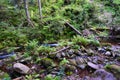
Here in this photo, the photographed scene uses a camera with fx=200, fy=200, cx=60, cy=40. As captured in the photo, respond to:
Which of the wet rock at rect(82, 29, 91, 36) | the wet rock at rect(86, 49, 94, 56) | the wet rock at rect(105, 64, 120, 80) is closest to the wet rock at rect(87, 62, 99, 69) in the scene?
the wet rock at rect(105, 64, 120, 80)

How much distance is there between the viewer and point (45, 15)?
12.8m

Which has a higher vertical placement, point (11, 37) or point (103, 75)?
point (11, 37)

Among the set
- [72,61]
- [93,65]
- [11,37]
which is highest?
[11,37]

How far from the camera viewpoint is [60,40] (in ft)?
34.0

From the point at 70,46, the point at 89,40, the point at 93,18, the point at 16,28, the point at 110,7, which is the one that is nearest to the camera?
the point at 70,46

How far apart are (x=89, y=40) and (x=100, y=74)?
291 centimetres

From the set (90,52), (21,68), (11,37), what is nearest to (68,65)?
(90,52)

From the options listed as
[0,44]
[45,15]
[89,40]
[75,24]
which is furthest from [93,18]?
[0,44]

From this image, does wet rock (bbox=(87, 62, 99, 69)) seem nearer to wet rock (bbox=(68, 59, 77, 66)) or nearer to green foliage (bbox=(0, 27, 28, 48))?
wet rock (bbox=(68, 59, 77, 66))

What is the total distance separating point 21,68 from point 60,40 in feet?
12.2

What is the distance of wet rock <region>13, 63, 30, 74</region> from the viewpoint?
7.02 m

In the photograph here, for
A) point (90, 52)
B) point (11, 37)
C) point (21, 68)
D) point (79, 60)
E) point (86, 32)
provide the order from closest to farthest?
point (21, 68), point (79, 60), point (90, 52), point (11, 37), point (86, 32)

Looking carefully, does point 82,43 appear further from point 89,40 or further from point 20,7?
point 20,7

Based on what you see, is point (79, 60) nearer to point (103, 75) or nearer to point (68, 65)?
point (68, 65)
